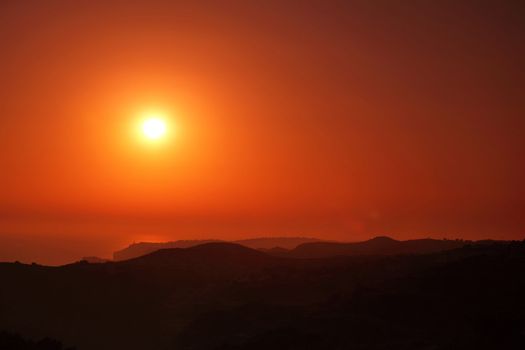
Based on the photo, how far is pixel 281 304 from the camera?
59.1m

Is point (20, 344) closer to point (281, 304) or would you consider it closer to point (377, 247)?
point (281, 304)

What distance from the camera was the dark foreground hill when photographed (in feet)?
148

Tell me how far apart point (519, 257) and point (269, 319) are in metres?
28.1

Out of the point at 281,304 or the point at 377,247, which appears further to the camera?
the point at 377,247

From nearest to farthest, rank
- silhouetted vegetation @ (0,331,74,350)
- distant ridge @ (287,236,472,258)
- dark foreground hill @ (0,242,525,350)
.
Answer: silhouetted vegetation @ (0,331,74,350) < dark foreground hill @ (0,242,525,350) < distant ridge @ (287,236,472,258)

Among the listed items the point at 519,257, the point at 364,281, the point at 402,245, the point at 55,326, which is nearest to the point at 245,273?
the point at 364,281

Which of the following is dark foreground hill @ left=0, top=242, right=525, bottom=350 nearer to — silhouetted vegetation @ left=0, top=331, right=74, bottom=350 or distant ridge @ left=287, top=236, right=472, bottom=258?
silhouetted vegetation @ left=0, top=331, right=74, bottom=350

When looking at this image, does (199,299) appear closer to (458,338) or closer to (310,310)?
(310,310)

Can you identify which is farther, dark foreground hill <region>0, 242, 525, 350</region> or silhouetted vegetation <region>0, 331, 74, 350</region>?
dark foreground hill <region>0, 242, 525, 350</region>

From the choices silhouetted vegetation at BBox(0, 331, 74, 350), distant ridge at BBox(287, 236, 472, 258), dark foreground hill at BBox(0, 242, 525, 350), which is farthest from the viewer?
distant ridge at BBox(287, 236, 472, 258)

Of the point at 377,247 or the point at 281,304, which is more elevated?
the point at 377,247

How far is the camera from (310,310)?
54.3 metres

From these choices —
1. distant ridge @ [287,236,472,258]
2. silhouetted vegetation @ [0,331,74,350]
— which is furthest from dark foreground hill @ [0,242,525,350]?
distant ridge @ [287,236,472,258]

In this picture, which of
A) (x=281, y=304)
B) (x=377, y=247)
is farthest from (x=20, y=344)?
(x=377, y=247)
